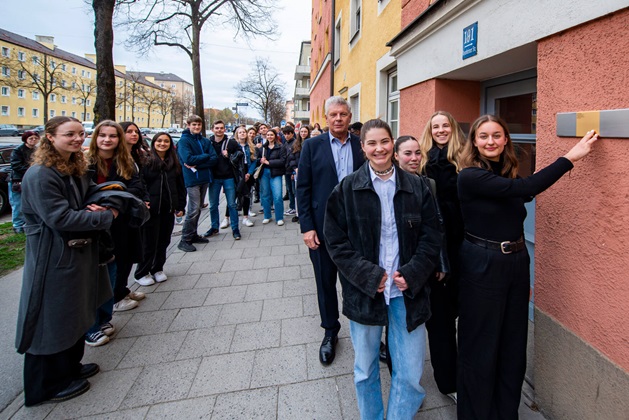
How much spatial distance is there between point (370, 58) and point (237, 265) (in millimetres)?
5495

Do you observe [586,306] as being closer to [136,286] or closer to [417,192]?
[417,192]

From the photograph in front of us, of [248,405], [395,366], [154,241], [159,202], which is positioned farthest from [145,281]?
[395,366]

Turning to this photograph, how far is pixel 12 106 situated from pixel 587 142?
6988 cm

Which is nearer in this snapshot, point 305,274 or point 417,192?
point 417,192

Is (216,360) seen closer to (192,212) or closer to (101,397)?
(101,397)

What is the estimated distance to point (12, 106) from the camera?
2084 inches

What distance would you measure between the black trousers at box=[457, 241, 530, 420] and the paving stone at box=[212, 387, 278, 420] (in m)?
1.20

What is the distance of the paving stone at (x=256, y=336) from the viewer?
3.15 meters

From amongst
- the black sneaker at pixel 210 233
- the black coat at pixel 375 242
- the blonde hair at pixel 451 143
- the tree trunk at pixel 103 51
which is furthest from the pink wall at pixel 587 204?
the tree trunk at pixel 103 51

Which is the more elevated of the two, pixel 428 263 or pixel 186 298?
pixel 428 263

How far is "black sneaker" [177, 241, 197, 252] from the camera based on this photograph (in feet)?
19.4

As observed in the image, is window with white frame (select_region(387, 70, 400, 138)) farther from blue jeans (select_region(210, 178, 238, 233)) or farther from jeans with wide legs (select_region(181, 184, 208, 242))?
jeans with wide legs (select_region(181, 184, 208, 242))

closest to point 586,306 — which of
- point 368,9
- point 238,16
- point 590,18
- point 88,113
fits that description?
A: point 590,18

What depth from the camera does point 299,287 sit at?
4414 millimetres
